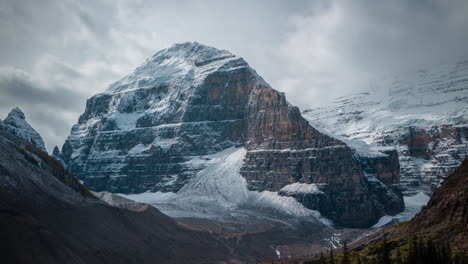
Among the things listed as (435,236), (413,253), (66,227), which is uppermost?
(435,236)

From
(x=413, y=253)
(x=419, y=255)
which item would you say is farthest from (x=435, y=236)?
(x=419, y=255)

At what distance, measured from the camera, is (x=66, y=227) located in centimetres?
10144

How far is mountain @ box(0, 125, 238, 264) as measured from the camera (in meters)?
87.9

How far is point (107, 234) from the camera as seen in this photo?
370 feet

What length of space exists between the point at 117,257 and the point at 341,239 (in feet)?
283

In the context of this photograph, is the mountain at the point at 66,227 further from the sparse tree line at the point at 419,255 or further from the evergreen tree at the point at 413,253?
the evergreen tree at the point at 413,253

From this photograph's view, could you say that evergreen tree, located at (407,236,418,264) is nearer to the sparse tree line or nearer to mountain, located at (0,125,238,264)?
the sparse tree line

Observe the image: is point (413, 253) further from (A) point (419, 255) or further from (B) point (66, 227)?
(B) point (66, 227)

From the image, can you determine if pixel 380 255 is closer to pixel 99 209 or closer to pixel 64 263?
pixel 64 263

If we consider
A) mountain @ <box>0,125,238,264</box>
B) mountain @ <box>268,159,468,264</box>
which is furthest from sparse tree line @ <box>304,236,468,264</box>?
mountain @ <box>0,125,238,264</box>

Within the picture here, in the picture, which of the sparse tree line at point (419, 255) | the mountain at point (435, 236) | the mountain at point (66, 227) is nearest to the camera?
the sparse tree line at point (419, 255)

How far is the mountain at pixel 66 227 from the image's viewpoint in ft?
288

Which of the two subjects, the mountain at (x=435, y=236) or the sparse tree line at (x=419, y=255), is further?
the mountain at (x=435, y=236)

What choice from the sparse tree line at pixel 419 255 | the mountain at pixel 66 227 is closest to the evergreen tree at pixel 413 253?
the sparse tree line at pixel 419 255
